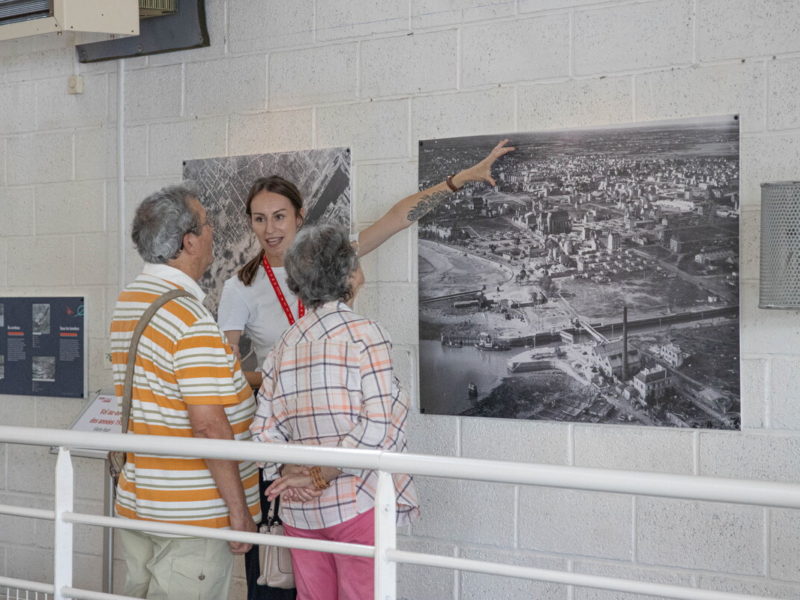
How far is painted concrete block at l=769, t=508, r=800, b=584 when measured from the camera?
2770 mm

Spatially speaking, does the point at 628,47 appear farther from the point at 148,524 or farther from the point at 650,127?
the point at 148,524

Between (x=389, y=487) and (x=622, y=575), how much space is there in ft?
4.64

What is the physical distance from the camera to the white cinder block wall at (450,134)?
9.20 feet

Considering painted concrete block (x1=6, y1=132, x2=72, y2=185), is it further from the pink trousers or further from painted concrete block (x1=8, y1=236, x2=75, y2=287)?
the pink trousers

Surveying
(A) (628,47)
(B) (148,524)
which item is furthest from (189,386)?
(A) (628,47)

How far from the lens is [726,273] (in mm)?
2816

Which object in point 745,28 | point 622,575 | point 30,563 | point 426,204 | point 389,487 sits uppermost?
point 745,28

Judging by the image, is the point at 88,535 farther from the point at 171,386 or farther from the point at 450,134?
the point at 450,134

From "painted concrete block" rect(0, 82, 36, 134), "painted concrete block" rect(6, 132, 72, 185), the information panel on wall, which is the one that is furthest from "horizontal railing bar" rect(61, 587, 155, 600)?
"painted concrete block" rect(0, 82, 36, 134)

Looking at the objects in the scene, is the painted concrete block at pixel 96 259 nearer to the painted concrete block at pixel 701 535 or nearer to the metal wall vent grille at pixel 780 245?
the painted concrete block at pixel 701 535

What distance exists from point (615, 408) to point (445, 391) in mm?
569

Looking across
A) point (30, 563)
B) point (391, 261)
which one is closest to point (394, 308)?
point (391, 261)

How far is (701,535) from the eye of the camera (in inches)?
114

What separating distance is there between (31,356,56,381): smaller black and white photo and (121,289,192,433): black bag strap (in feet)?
6.12
